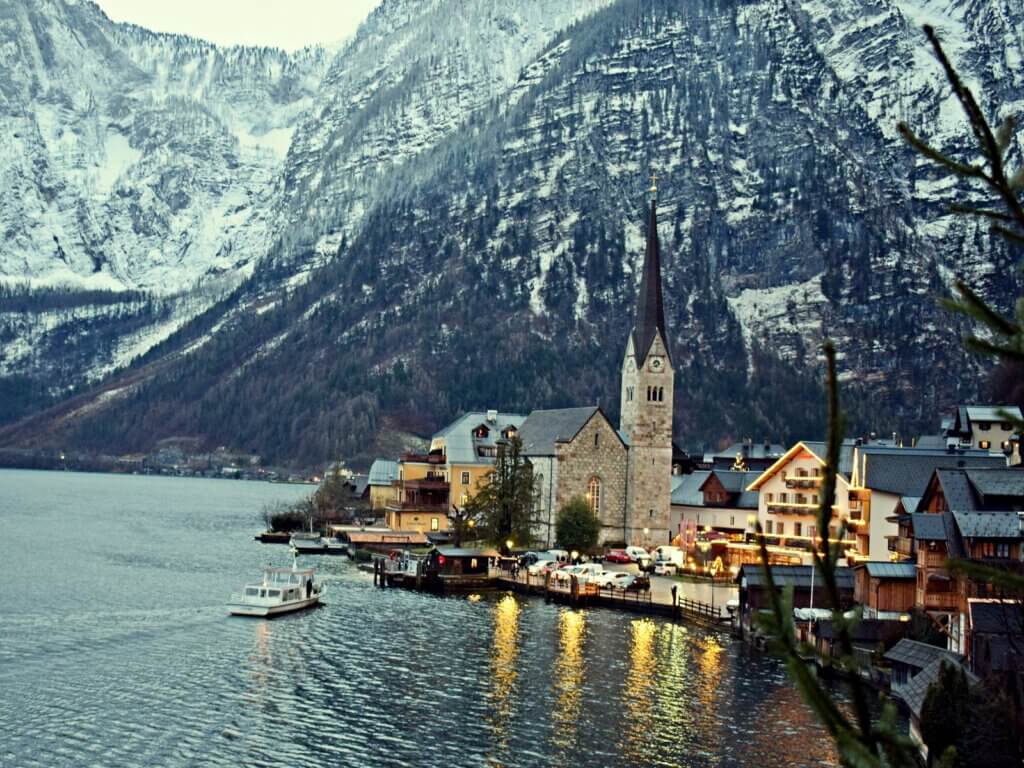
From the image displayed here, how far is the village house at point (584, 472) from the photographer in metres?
110

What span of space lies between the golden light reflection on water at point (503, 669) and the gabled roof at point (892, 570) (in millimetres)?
18916

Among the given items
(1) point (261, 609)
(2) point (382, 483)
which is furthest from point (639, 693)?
(2) point (382, 483)

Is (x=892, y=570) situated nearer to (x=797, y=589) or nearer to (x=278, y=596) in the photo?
(x=797, y=589)

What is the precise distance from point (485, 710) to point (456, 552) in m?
46.0

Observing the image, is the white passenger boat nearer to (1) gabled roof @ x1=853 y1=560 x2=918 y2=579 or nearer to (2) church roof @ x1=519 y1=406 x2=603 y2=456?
(1) gabled roof @ x1=853 y1=560 x2=918 y2=579

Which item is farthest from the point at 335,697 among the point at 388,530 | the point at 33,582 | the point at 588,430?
the point at 388,530

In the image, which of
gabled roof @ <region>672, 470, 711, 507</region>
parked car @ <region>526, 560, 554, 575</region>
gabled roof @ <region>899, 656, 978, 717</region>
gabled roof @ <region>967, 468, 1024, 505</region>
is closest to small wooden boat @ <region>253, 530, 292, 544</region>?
gabled roof @ <region>672, 470, 711, 507</region>

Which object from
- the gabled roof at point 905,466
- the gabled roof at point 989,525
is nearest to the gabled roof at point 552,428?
the gabled roof at point 905,466

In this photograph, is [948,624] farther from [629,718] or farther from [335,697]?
[335,697]

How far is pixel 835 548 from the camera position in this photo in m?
7.26

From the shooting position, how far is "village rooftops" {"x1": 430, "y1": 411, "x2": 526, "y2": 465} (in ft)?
419

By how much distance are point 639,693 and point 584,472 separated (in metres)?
56.5

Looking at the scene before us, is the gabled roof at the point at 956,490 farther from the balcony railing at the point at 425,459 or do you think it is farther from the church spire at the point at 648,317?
the balcony railing at the point at 425,459

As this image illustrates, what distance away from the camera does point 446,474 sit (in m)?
128
